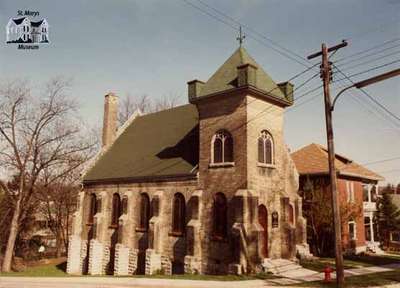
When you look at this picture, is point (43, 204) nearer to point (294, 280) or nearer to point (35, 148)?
point (35, 148)

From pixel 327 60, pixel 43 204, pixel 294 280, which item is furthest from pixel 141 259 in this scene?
pixel 43 204

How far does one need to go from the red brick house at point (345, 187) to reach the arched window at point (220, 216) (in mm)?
10161

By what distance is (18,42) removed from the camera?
1357 cm

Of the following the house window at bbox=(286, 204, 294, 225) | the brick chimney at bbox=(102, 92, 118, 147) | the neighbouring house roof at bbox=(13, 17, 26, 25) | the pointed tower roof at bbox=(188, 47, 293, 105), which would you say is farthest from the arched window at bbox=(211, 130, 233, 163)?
the brick chimney at bbox=(102, 92, 118, 147)

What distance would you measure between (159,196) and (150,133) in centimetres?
871

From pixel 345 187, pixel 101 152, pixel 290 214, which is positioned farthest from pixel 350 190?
pixel 101 152

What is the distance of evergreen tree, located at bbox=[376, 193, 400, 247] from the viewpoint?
42531 mm

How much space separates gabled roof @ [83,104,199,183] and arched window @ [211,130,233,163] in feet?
6.25

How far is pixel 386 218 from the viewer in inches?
1689

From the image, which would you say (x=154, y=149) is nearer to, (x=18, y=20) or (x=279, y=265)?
(x=279, y=265)

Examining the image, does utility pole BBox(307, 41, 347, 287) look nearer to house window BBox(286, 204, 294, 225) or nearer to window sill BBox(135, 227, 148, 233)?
house window BBox(286, 204, 294, 225)

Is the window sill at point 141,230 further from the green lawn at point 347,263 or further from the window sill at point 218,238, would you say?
the green lawn at point 347,263

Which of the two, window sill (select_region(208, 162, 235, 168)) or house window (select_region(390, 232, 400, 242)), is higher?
window sill (select_region(208, 162, 235, 168))

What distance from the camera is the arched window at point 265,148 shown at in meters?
22.8
